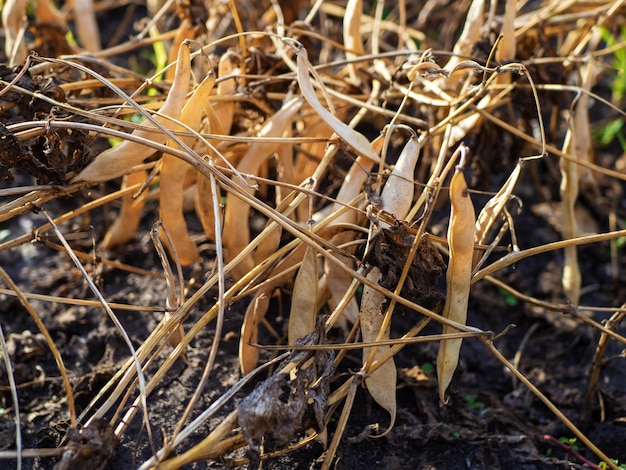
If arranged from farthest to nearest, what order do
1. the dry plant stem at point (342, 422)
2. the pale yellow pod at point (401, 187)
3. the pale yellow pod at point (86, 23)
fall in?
the pale yellow pod at point (86, 23)
the pale yellow pod at point (401, 187)
the dry plant stem at point (342, 422)

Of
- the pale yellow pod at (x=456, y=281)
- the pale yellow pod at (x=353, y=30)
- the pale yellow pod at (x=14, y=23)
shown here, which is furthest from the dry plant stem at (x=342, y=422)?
the pale yellow pod at (x=14, y=23)

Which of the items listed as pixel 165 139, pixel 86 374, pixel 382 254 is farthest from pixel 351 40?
pixel 86 374

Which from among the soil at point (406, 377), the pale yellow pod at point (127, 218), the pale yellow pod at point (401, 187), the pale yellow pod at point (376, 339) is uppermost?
the pale yellow pod at point (401, 187)

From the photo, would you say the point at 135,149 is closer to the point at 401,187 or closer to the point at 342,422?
the point at 401,187

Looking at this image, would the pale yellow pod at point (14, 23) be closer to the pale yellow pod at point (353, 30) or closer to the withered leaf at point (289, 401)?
the pale yellow pod at point (353, 30)

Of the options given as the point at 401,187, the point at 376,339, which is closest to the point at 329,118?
the point at 401,187

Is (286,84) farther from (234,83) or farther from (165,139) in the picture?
(165,139)
